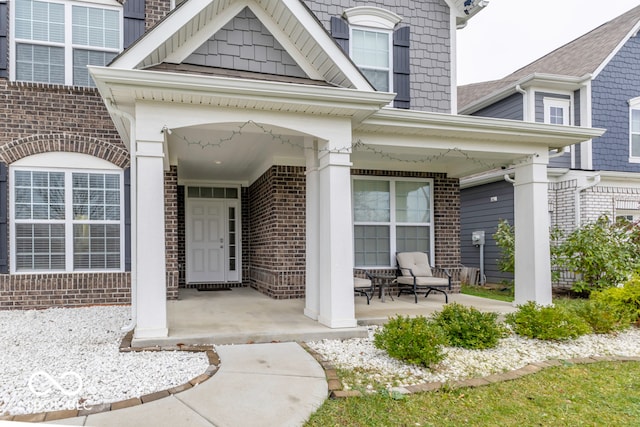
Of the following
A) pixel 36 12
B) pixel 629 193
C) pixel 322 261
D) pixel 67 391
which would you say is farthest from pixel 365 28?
pixel 629 193

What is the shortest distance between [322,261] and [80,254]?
14.3 feet

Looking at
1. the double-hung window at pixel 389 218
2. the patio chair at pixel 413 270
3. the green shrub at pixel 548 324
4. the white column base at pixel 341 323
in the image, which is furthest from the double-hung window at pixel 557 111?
the white column base at pixel 341 323

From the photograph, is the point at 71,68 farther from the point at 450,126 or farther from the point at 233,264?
the point at 450,126

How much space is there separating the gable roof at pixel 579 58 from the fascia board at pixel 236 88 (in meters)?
7.52

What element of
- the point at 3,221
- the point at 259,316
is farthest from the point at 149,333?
the point at 3,221

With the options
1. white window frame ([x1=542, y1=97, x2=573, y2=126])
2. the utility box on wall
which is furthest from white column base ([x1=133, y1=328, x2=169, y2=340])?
white window frame ([x1=542, y1=97, x2=573, y2=126])

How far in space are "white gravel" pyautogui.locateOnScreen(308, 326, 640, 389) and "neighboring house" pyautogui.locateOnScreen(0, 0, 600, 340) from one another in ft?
2.23

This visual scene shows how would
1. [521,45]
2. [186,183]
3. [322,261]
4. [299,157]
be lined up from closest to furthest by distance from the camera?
[322,261]
[299,157]
[186,183]
[521,45]

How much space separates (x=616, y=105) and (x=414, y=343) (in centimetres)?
1079

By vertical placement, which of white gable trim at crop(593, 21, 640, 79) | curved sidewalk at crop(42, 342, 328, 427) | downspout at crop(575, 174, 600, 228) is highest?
white gable trim at crop(593, 21, 640, 79)

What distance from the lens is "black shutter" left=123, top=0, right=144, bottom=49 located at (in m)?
7.48

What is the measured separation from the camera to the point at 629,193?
1152cm

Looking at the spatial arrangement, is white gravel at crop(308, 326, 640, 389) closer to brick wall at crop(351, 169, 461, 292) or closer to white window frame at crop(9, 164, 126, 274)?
brick wall at crop(351, 169, 461, 292)

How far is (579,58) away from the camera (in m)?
12.3
